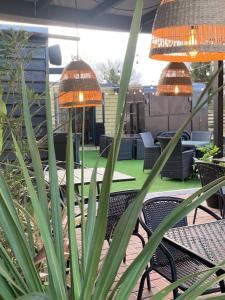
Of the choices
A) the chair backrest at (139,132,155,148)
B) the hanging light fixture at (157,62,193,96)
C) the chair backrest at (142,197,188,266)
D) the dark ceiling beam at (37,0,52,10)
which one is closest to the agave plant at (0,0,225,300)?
the chair backrest at (142,197,188,266)

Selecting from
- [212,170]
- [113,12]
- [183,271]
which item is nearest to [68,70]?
[113,12]

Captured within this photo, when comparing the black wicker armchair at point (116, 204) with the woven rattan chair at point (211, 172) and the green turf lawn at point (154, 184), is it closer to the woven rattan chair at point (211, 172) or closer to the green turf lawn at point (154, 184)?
the woven rattan chair at point (211, 172)

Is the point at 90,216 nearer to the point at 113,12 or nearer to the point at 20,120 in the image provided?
the point at 20,120

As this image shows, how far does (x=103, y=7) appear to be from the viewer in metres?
4.05

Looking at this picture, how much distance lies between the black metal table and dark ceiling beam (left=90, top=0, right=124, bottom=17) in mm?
2529

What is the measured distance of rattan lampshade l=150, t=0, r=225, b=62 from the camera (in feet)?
5.60

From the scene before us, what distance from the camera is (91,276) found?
0.77 m

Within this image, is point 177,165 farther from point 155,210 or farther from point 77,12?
point 155,210

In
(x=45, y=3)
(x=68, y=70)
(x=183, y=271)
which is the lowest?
(x=183, y=271)

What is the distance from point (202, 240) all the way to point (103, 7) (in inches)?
114

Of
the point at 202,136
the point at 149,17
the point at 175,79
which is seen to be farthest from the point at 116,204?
the point at 202,136

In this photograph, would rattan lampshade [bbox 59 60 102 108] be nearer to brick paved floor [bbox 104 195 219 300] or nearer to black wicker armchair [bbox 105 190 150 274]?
black wicker armchair [bbox 105 190 150 274]

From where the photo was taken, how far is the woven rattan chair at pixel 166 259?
1989 mm

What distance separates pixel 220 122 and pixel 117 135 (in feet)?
14.9
